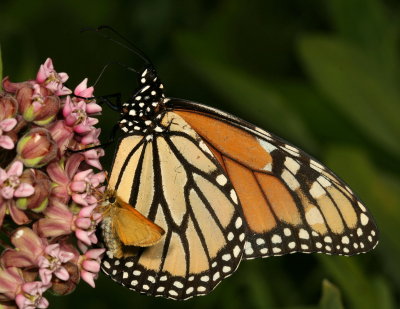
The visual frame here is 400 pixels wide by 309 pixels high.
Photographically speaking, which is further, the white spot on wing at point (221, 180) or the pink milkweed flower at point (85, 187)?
the white spot on wing at point (221, 180)

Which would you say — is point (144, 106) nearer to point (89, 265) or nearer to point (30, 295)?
point (89, 265)

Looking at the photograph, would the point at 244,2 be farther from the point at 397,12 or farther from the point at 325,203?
the point at 325,203

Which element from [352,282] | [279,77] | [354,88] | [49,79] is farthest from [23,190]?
[279,77]

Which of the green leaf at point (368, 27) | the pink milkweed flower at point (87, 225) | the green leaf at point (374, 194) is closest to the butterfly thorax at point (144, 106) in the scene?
the pink milkweed flower at point (87, 225)

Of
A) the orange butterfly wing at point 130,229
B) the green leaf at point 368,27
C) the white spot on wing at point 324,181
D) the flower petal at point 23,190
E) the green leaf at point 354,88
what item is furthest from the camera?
the green leaf at point 368,27

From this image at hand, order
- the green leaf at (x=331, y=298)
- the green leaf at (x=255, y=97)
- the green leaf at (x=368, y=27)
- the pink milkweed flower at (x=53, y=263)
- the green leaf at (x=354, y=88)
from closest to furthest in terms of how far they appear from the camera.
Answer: the pink milkweed flower at (x=53, y=263)
the green leaf at (x=331, y=298)
the green leaf at (x=354, y=88)
the green leaf at (x=255, y=97)
the green leaf at (x=368, y=27)

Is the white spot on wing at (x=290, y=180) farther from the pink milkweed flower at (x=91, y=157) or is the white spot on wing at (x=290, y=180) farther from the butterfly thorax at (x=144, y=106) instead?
the pink milkweed flower at (x=91, y=157)

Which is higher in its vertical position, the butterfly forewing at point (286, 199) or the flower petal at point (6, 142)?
the flower petal at point (6, 142)
